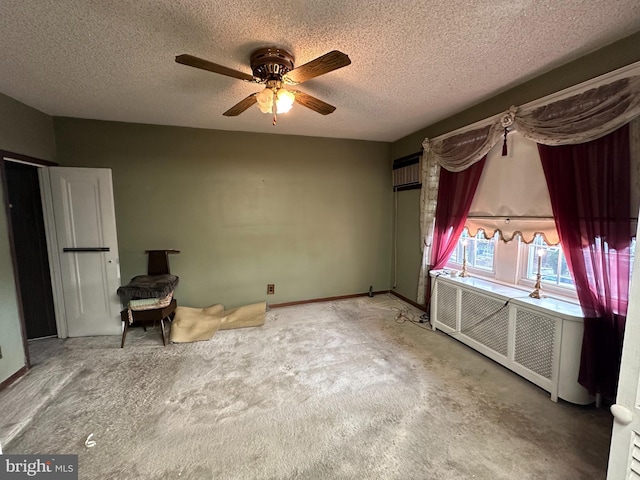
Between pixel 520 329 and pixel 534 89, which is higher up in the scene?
pixel 534 89

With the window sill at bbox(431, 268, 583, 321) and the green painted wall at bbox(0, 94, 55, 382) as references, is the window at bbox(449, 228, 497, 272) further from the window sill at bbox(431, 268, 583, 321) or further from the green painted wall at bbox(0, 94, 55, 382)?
the green painted wall at bbox(0, 94, 55, 382)

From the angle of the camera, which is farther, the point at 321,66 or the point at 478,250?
the point at 478,250

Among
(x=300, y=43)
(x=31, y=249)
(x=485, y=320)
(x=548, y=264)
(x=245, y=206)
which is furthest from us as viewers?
(x=245, y=206)

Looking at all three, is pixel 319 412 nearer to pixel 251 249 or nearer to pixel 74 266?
pixel 251 249

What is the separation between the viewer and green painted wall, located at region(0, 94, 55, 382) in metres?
2.17

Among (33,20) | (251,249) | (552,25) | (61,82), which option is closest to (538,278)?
(552,25)

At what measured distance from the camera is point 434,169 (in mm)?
3205

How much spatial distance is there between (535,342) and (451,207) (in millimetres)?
1506

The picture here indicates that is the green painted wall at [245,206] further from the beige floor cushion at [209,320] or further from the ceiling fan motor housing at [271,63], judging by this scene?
the ceiling fan motor housing at [271,63]

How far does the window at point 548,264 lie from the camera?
84.4 inches

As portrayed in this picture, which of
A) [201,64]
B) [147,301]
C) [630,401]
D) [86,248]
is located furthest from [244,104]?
[630,401]

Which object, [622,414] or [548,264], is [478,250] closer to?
[548,264]

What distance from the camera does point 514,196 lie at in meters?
2.33

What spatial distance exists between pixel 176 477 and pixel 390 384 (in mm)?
1492
